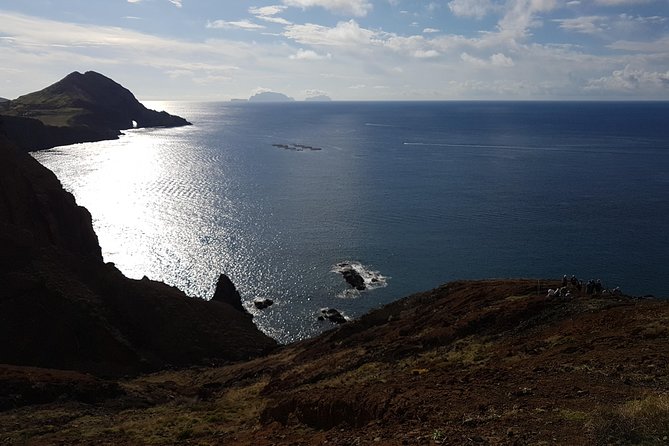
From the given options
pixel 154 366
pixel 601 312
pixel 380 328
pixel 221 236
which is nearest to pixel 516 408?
pixel 601 312

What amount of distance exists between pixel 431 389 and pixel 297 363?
973 inches

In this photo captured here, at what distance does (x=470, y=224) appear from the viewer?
113188 millimetres

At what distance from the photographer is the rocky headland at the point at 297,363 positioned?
1833 cm

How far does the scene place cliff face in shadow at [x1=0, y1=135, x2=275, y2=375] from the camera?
167 ft

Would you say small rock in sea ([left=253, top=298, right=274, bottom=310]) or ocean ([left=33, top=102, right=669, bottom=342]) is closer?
small rock in sea ([left=253, top=298, right=274, bottom=310])

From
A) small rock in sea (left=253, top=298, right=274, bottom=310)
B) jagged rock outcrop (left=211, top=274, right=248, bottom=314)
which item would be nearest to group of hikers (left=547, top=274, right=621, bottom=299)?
jagged rock outcrop (left=211, top=274, right=248, bottom=314)

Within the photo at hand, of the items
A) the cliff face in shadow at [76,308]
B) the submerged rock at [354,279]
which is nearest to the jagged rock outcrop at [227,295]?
the cliff face in shadow at [76,308]

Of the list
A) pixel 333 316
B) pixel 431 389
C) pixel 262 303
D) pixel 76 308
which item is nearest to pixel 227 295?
pixel 262 303

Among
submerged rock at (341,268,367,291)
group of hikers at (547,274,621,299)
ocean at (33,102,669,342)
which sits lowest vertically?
submerged rock at (341,268,367,291)

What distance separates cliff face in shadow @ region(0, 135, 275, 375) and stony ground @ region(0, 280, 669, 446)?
8.85m

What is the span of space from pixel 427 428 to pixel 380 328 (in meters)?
27.3

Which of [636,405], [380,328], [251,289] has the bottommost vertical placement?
[251,289]

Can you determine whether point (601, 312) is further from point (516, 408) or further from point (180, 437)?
point (180, 437)

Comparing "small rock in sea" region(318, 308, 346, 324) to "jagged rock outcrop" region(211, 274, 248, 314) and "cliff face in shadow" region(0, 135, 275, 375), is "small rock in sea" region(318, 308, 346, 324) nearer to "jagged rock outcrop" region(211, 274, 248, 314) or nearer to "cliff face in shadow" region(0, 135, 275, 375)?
"cliff face in shadow" region(0, 135, 275, 375)
